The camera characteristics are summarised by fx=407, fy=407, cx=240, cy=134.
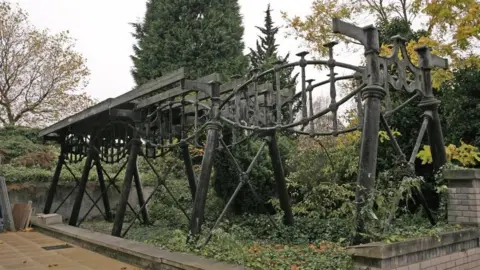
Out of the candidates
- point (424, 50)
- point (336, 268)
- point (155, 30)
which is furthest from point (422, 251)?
point (155, 30)

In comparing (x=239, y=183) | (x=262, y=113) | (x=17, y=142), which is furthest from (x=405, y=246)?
(x=17, y=142)

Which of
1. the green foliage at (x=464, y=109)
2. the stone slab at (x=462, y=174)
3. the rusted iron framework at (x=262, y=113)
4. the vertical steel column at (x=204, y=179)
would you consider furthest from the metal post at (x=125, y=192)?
the green foliage at (x=464, y=109)

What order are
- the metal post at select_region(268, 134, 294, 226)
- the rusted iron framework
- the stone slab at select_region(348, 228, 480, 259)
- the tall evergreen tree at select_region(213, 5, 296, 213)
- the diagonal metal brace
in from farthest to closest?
the tall evergreen tree at select_region(213, 5, 296, 213) → the metal post at select_region(268, 134, 294, 226) → the diagonal metal brace → the rusted iron framework → the stone slab at select_region(348, 228, 480, 259)

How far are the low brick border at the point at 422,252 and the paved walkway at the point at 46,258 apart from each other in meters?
3.33

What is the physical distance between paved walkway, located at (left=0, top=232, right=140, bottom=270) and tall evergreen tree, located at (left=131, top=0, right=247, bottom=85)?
38.7ft

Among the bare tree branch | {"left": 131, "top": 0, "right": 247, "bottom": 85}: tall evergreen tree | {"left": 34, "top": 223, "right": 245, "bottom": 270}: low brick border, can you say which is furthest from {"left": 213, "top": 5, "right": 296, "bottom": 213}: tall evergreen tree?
the bare tree branch

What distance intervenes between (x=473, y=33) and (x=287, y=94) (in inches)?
146

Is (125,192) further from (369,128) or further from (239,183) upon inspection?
(369,128)

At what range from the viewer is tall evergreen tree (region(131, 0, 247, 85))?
1916 cm

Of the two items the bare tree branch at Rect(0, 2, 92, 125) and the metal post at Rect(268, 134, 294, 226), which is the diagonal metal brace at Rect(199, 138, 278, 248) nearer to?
the metal post at Rect(268, 134, 294, 226)

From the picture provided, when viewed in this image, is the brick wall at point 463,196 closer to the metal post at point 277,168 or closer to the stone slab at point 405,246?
the stone slab at point 405,246

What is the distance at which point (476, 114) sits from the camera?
23.4ft

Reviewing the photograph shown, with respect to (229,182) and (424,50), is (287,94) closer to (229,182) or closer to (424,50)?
(424,50)

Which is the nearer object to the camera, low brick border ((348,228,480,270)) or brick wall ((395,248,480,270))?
low brick border ((348,228,480,270))
